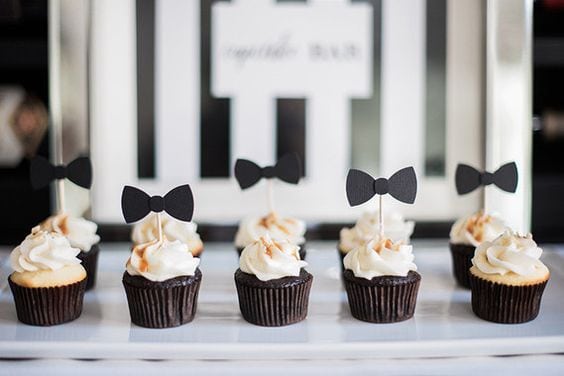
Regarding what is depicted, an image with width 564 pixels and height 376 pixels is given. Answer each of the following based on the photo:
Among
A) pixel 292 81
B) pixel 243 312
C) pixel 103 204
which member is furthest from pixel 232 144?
pixel 243 312

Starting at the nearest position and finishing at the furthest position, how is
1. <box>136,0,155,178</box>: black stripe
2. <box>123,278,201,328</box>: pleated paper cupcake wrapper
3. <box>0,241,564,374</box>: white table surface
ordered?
<box>0,241,564,374</box>: white table surface → <box>123,278,201,328</box>: pleated paper cupcake wrapper → <box>136,0,155,178</box>: black stripe

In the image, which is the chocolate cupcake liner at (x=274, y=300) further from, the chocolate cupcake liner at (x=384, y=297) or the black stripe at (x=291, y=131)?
the black stripe at (x=291, y=131)

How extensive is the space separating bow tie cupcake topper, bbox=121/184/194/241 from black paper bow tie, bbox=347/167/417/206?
0.34 m

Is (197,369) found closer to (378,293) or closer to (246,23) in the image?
(378,293)

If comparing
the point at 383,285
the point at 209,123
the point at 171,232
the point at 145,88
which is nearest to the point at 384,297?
the point at 383,285

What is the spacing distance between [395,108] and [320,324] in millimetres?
910

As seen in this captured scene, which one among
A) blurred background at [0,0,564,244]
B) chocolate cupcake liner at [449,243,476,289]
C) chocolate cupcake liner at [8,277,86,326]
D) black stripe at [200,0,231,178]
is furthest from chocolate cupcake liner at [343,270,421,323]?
black stripe at [200,0,231,178]

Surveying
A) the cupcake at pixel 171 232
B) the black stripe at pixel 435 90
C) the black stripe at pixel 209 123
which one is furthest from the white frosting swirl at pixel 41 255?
the black stripe at pixel 435 90

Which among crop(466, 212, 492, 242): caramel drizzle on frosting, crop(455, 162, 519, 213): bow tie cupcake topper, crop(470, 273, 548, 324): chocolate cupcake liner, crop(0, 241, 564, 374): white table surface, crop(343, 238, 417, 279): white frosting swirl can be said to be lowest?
crop(0, 241, 564, 374): white table surface

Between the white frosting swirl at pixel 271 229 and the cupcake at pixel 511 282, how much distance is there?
18.6 inches

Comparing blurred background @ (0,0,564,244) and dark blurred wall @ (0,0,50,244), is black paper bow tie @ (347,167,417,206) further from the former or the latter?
dark blurred wall @ (0,0,50,244)

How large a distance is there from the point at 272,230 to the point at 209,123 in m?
0.54

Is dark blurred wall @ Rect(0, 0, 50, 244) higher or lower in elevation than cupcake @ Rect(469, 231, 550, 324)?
higher

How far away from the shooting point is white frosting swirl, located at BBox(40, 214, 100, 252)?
1793 mm
